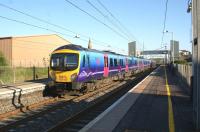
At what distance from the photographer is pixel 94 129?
9852 millimetres

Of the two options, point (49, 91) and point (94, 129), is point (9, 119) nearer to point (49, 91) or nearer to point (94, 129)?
point (94, 129)

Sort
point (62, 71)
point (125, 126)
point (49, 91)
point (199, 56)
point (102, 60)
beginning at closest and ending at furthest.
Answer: point (199, 56) < point (125, 126) < point (62, 71) < point (49, 91) < point (102, 60)

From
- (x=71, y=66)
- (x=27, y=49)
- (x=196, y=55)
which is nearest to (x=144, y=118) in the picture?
(x=196, y=55)

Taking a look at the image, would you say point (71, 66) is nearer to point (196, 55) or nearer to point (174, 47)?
point (196, 55)

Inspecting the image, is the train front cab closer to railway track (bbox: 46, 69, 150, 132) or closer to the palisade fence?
railway track (bbox: 46, 69, 150, 132)

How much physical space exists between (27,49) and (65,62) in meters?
48.8

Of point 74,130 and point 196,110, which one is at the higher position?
point 196,110

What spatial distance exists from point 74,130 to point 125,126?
1584 millimetres

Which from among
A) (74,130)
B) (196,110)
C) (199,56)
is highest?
(199,56)

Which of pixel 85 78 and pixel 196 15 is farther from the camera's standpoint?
pixel 85 78

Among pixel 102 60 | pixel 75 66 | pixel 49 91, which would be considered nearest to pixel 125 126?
pixel 75 66

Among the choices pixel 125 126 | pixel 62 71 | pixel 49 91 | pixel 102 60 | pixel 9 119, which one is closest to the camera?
pixel 125 126

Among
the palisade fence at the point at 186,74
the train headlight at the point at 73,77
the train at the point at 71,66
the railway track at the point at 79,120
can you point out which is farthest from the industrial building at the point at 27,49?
the railway track at the point at 79,120

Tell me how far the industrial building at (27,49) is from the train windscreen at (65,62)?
41.7 meters
